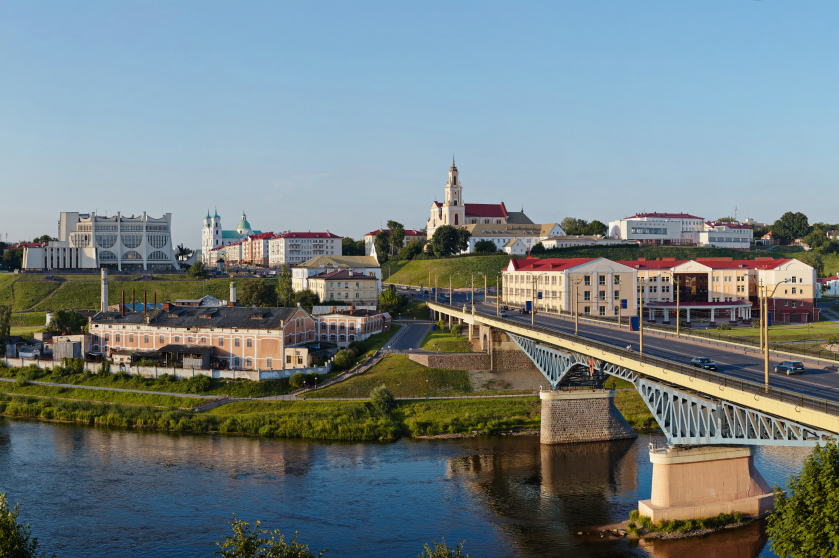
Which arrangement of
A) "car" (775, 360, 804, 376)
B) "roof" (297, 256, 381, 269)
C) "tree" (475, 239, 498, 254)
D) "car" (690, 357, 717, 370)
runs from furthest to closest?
"tree" (475, 239, 498, 254), "roof" (297, 256, 381, 269), "car" (690, 357, 717, 370), "car" (775, 360, 804, 376)

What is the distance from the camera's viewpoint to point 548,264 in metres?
86.9

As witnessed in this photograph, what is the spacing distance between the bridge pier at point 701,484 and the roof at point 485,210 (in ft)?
481

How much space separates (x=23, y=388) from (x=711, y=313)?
80.6m

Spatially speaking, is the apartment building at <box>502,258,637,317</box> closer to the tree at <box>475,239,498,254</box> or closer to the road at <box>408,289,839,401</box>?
the road at <box>408,289,839,401</box>

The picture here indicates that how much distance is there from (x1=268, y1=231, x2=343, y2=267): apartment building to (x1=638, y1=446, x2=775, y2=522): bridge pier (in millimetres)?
144148

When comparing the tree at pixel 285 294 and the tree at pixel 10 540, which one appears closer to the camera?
→ the tree at pixel 10 540

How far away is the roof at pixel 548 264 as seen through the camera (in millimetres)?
82062

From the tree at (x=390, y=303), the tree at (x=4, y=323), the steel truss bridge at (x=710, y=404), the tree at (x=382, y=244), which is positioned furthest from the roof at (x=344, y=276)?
the tree at (x=382, y=244)

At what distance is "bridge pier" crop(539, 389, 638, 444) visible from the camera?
5253cm

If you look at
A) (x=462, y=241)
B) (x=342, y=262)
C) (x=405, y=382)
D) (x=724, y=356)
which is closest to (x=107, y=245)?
(x=342, y=262)

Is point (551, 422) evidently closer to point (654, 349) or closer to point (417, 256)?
point (654, 349)

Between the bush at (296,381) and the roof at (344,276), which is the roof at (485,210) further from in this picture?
the bush at (296,381)

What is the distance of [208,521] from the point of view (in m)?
36.9

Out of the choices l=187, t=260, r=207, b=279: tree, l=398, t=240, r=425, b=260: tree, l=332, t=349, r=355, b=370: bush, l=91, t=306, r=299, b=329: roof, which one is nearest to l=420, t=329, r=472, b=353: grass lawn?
l=332, t=349, r=355, b=370: bush
